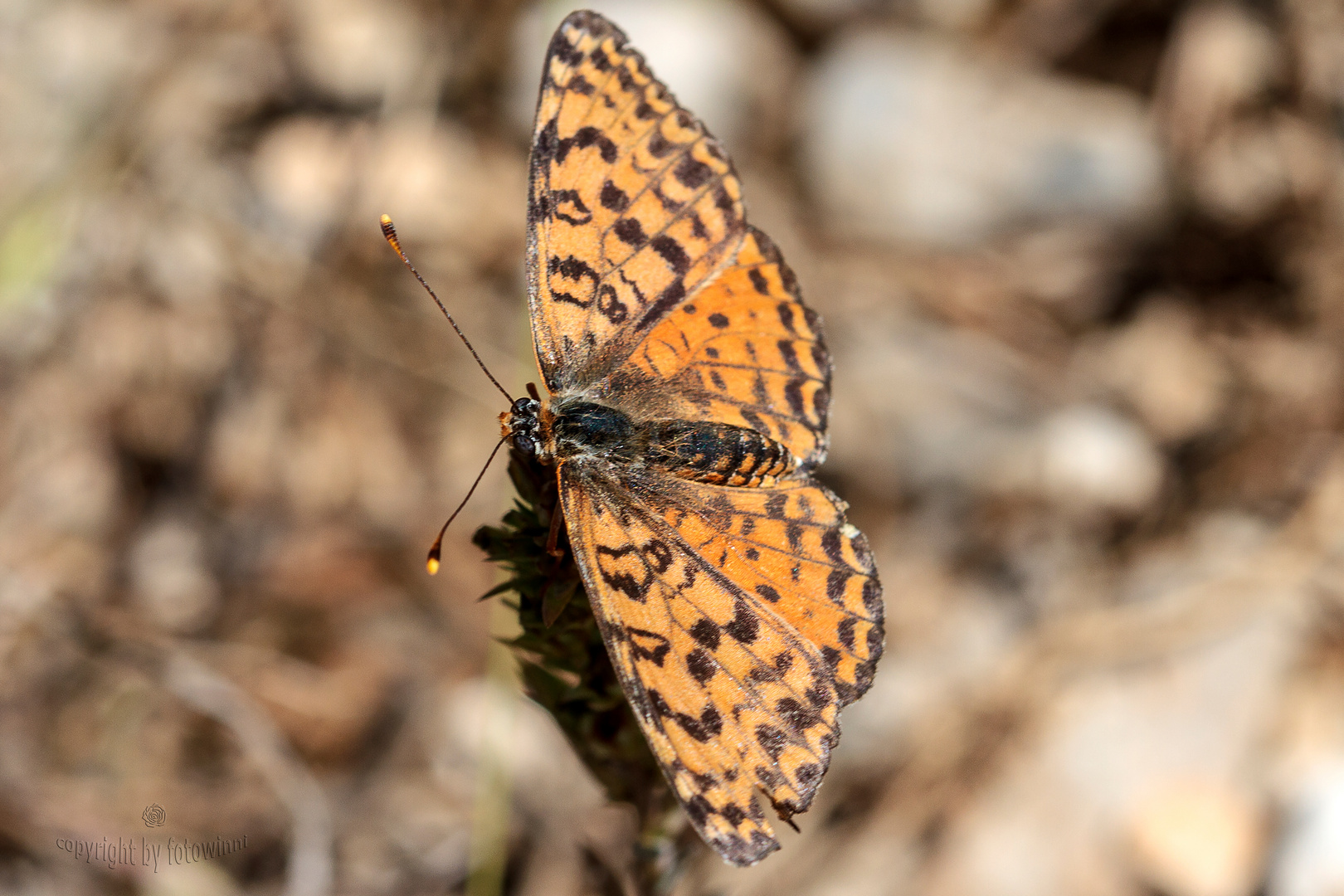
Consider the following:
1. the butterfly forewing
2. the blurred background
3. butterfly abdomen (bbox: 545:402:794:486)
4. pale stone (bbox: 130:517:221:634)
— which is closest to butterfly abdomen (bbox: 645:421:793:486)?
butterfly abdomen (bbox: 545:402:794:486)

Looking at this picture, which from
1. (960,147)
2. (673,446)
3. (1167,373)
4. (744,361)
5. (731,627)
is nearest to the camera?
A: (731,627)

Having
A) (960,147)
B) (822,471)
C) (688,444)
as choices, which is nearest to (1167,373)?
(960,147)

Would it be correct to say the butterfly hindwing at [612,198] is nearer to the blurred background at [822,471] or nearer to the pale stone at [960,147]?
the blurred background at [822,471]

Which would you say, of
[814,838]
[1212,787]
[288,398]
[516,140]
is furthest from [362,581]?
[1212,787]

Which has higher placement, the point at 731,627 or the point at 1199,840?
the point at 731,627

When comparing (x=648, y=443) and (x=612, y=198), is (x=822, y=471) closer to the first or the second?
(x=648, y=443)

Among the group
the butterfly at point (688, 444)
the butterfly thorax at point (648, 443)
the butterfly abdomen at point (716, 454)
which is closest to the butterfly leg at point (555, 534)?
the butterfly at point (688, 444)

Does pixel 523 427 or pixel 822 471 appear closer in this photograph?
pixel 523 427
